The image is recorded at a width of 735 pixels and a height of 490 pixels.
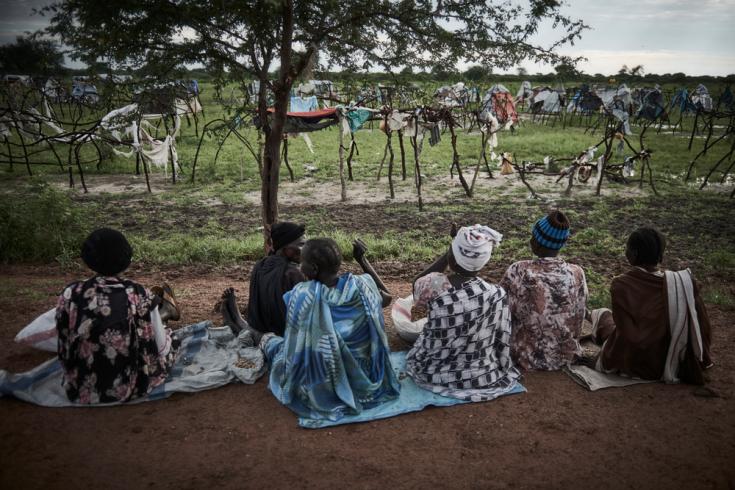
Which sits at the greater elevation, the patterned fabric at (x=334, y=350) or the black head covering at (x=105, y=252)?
the black head covering at (x=105, y=252)

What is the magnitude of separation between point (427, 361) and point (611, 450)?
1.26m

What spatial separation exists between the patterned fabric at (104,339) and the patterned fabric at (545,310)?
2705mm

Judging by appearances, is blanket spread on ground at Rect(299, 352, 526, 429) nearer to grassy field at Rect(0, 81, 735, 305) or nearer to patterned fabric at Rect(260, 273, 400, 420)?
patterned fabric at Rect(260, 273, 400, 420)

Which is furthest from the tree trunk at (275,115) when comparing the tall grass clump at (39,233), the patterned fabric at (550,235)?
the tall grass clump at (39,233)

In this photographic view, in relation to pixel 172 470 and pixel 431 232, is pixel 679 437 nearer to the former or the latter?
pixel 172 470

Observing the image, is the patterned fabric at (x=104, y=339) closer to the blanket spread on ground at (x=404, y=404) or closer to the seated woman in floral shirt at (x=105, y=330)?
the seated woman in floral shirt at (x=105, y=330)

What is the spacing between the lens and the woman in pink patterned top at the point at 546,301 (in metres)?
3.60

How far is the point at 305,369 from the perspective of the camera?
3.24 meters

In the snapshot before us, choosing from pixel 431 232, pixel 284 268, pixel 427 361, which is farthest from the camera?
pixel 431 232

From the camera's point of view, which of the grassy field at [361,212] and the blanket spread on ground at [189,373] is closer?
the blanket spread on ground at [189,373]

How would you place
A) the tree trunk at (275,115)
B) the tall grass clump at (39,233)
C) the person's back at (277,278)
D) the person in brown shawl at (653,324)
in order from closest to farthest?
1. the person in brown shawl at (653,324)
2. the person's back at (277,278)
3. the tree trunk at (275,115)
4. the tall grass clump at (39,233)

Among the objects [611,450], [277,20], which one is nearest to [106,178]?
[277,20]

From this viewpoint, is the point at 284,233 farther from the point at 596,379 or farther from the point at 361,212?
the point at 361,212

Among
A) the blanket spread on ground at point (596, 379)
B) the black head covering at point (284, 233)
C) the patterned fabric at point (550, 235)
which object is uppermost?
the patterned fabric at point (550, 235)
